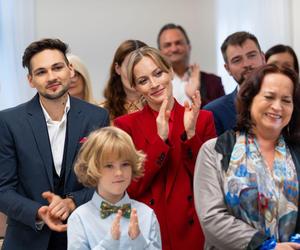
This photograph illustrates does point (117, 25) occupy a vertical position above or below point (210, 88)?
above

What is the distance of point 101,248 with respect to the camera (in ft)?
6.66

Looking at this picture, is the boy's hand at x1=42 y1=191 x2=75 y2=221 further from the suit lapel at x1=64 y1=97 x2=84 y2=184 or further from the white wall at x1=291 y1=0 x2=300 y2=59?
the white wall at x1=291 y1=0 x2=300 y2=59

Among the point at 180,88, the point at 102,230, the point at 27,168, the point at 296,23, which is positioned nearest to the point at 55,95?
the point at 27,168

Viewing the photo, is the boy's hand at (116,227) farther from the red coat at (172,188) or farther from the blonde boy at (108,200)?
the red coat at (172,188)

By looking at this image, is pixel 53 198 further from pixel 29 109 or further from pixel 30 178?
pixel 29 109

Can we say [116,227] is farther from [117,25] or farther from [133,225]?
[117,25]

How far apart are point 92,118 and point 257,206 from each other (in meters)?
0.83

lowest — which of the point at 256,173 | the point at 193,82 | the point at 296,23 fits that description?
the point at 256,173

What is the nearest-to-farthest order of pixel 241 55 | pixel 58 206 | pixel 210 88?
pixel 58 206
pixel 241 55
pixel 210 88

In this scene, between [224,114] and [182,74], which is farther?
[182,74]

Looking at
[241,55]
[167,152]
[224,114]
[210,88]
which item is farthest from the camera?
[210,88]

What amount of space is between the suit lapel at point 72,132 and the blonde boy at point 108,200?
0.80 feet

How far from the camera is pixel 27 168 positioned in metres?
2.43

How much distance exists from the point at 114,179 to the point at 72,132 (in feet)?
1.49
